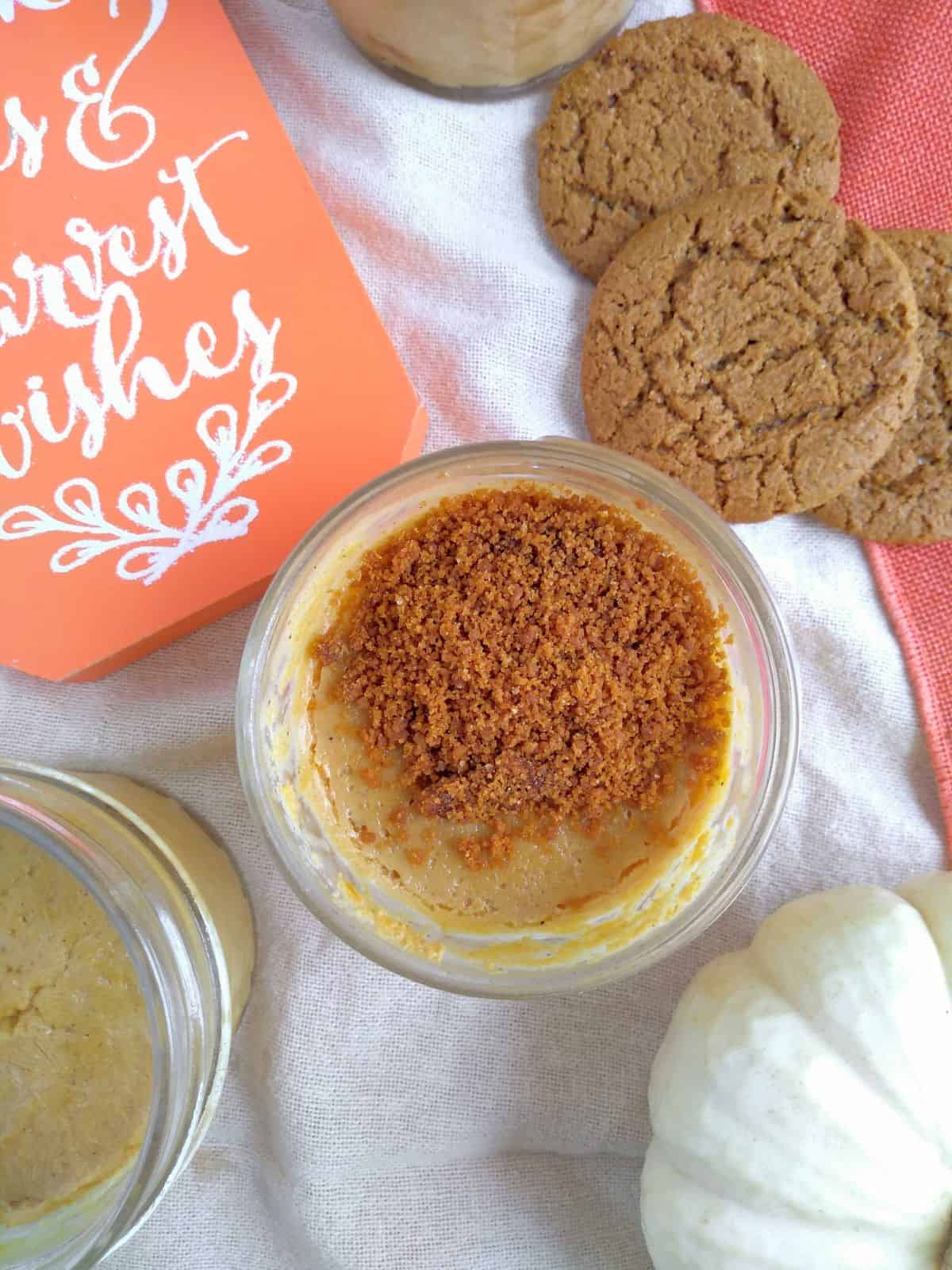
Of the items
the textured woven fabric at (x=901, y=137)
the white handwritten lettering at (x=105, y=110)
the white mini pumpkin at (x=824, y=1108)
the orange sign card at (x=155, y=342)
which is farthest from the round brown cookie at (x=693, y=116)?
the white mini pumpkin at (x=824, y=1108)

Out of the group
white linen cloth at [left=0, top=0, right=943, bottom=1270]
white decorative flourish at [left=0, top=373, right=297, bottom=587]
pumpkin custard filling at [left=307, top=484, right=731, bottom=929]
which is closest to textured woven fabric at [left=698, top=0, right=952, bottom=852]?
white linen cloth at [left=0, top=0, right=943, bottom=1270]

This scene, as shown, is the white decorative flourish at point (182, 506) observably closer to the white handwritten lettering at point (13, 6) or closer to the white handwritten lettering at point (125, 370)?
the white handwritten lettering at point (125, 370)

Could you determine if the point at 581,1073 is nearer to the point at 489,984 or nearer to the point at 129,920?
the point at 489,984

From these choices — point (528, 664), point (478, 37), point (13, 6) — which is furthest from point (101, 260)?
point (528, 664)

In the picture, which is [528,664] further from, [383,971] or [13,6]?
[13,6]

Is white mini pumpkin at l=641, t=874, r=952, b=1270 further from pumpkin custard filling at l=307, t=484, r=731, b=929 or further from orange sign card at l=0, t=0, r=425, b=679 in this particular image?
orange sign card at l=0, t=0, r=425, b=679

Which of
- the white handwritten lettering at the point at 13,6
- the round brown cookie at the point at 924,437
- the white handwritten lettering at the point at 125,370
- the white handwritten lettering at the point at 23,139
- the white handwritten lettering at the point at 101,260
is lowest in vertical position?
the round brown cookie at the point at 924,437
